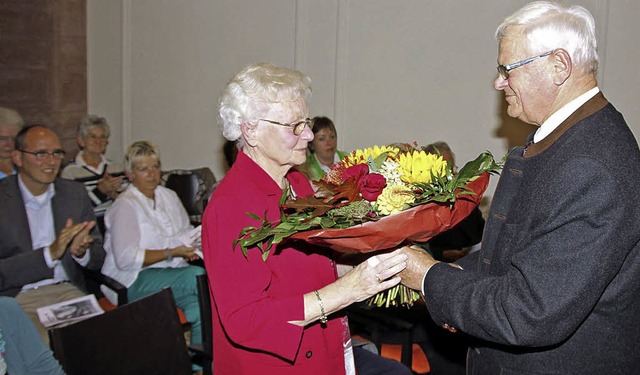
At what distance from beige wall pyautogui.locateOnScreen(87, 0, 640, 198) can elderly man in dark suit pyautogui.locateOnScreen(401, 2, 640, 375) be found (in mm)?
3729

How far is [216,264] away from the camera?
2152 mm

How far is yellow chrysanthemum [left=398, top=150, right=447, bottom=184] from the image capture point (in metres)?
2.12

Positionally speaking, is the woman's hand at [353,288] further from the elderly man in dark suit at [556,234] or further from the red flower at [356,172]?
the red flower at [356,172]

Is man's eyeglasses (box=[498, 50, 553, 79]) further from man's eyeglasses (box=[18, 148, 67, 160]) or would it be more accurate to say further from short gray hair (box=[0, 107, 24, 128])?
short gray hair (box=[0, 107, 24, 128])

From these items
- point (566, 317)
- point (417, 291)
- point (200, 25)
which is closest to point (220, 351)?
point (417, 291)

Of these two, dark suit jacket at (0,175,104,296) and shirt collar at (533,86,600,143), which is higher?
shirt collar at (533,86,600,143)

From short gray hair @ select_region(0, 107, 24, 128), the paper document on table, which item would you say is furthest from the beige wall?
the paper document on table

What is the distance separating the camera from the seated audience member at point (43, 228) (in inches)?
156

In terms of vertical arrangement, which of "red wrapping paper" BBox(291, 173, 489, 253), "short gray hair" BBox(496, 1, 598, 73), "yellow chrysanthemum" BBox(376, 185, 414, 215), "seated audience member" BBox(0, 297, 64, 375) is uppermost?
"short gray hair" BBox(496, 1, 598, 73)

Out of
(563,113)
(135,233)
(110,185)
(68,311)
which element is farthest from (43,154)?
(563,113)

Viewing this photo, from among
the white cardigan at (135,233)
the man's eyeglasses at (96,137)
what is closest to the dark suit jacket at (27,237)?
the white cardigan at (135,233)

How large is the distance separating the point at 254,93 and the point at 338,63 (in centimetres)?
412

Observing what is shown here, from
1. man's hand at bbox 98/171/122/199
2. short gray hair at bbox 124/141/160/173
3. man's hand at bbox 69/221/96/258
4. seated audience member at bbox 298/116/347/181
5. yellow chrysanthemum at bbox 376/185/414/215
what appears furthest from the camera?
seated audience member at bbox 298/116/347/181

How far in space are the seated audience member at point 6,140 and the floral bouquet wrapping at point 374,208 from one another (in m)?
3.46
